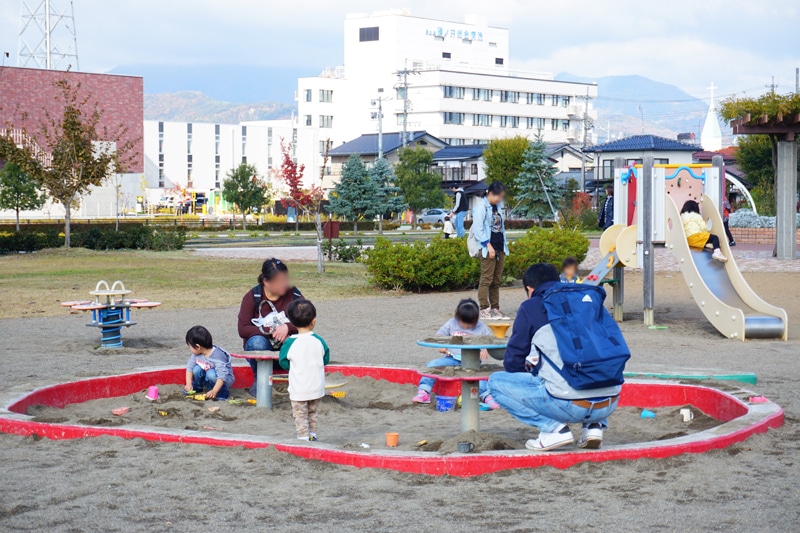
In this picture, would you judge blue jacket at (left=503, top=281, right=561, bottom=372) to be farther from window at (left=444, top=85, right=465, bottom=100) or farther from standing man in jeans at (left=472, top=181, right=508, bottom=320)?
window at (left=444, top=85, right=465, bottom=100)

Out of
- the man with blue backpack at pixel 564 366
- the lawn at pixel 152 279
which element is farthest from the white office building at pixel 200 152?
the man with blue backpack at pixel 564 366

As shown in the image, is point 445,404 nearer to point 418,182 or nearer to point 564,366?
point 564,366

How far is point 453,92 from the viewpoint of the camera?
99.5 m

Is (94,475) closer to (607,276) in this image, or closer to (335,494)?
(335,494)

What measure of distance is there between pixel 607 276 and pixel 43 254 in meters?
22.0

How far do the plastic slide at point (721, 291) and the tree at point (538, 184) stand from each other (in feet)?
157

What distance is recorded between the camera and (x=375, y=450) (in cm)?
573

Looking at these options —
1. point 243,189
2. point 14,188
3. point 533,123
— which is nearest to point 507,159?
point 243,189

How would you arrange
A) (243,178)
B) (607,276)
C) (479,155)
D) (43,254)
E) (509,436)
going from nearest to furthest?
(509,436) → (607,276) → (43,254) → (243,178) → (479,155)

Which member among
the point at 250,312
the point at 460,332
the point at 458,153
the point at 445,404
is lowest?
the point at 445,404

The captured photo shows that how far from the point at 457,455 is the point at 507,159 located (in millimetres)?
62508

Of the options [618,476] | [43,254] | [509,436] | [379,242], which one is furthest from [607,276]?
[43,254]

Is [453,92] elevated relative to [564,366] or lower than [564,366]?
elevated

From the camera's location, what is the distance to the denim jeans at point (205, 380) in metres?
8.33
